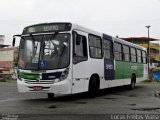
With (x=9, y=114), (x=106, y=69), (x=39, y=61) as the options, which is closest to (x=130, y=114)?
(x=9, y=114)

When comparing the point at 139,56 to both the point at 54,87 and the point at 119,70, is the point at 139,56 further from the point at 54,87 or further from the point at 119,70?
the point at 54,87

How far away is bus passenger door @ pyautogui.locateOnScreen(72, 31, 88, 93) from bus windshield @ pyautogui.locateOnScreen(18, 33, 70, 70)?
1.40 ft

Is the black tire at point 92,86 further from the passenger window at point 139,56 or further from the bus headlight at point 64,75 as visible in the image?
the passenger window at point 139,56

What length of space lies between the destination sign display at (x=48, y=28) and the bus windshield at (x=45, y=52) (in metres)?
0.24

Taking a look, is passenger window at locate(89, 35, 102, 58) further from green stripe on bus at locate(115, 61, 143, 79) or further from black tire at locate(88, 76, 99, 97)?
green stripe on bus at locate(115, 61, 143, 79)

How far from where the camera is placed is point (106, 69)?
16.7 meters

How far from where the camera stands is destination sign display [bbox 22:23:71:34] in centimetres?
1358

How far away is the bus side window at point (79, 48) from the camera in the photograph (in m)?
13.5

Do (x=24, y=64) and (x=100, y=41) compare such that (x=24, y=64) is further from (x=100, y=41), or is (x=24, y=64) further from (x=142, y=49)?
(x=142, y=49)

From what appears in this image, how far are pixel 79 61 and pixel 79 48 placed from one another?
1.82 ft

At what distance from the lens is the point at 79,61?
45.1 ft

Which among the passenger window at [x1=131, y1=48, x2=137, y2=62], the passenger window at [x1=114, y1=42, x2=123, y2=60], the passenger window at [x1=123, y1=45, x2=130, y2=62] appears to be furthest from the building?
the passenger window at [x1=114, y1=42, x2=123, y2=60]

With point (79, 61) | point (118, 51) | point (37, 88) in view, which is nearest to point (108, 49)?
point (118, 51)

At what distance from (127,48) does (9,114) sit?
12.1 m
